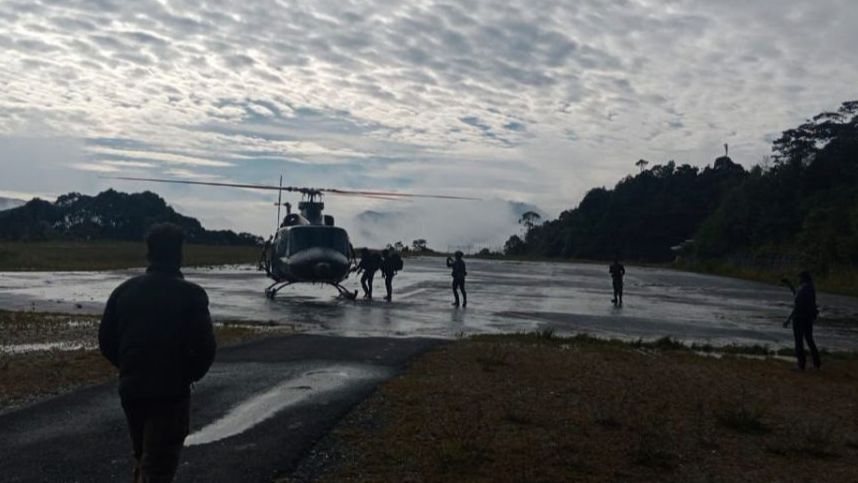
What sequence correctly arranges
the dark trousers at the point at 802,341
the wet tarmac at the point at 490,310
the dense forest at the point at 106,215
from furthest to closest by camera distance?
the dense forest at the point at 106,215, the wet tarmac at the point at 490,310, the dark trousers at the point at 802,341

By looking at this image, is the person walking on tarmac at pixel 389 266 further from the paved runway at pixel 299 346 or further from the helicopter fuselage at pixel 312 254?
the helicopter fuselage at pixel 312 254

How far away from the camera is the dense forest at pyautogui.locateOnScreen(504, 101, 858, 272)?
69938 millimetres

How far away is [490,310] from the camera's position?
23.9 metres

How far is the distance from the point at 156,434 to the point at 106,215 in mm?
117856

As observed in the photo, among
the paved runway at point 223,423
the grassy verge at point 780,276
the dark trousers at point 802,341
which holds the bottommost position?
the paved runway at point 223,423

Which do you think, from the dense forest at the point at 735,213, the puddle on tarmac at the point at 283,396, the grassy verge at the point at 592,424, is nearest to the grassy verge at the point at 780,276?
the dense forest at the point at 735,213

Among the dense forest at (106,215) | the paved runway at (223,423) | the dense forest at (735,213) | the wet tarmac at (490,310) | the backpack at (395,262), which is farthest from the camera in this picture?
the dense forest at (106,215)

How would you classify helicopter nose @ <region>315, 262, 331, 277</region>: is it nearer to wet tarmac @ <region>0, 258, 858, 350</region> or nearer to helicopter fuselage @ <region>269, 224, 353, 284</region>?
helicopter fuselage @ <region>269, 224, 353, 284</region>

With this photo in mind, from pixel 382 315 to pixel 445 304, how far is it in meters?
4.66

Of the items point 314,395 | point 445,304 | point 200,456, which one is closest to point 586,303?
point 445,304

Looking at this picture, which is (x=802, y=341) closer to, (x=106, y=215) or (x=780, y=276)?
(x=780, y=276)

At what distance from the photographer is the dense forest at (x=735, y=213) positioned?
229 feet

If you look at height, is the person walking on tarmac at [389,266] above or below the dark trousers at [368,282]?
above

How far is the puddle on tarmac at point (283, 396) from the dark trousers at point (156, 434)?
2.43m
